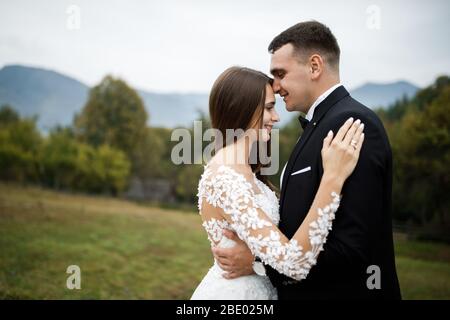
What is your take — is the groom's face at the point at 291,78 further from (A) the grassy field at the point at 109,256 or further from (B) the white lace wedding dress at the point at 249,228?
(A) the grassy field at the point at 109,256

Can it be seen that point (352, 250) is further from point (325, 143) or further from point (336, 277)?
point (325, 143)

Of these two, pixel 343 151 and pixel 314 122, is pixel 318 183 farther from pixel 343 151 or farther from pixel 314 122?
pixel 314 122

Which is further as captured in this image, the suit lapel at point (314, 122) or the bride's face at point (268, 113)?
the bride's face at point (268, 113)

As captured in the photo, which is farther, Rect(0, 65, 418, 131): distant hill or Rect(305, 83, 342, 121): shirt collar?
Rect(0, 65, 418, 131): distant hill

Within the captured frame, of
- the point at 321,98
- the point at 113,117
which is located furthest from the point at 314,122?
the point at 113,117

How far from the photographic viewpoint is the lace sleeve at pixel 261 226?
8.82 ft

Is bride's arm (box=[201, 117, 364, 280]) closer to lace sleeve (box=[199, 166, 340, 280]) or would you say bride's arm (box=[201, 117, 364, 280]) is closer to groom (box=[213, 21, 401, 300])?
lace sleeve (box=[199, 166, 340, 280])

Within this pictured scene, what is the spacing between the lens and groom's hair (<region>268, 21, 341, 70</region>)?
10.8ft

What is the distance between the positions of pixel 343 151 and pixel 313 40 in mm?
1068

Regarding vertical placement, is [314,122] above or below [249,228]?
above

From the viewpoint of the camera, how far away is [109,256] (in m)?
14.3

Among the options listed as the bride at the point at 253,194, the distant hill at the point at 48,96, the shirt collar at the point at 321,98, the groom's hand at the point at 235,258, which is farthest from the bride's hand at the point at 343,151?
the distant hill at the point at 48,96

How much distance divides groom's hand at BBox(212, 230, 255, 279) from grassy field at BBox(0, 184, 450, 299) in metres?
6.61

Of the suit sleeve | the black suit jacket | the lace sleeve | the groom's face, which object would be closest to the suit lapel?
the black suit jacket
